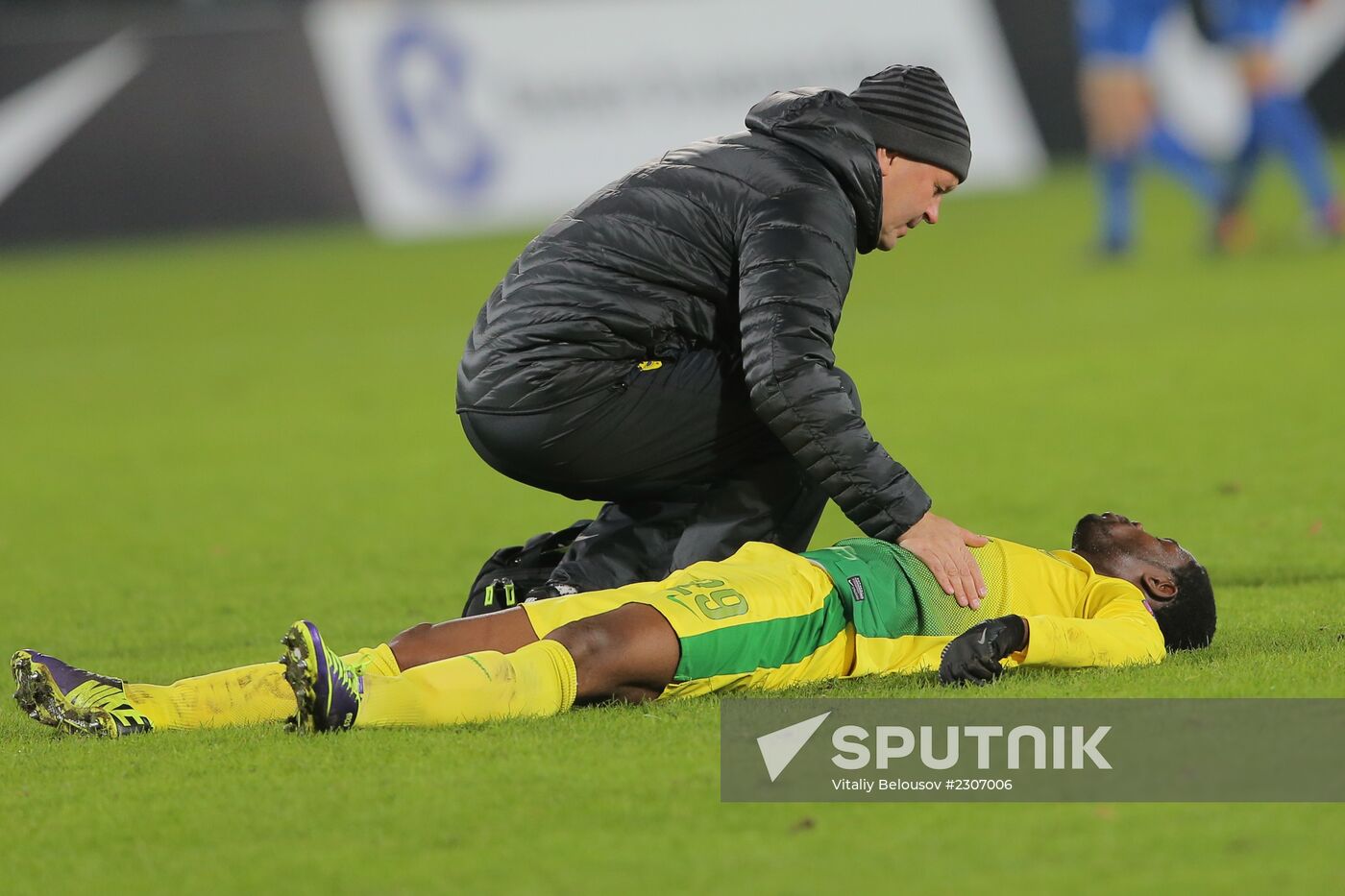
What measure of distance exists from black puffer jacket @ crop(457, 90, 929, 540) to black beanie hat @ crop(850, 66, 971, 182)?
6 cm

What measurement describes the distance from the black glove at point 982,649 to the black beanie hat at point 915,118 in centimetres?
121

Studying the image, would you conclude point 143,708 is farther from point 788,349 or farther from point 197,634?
point 788,349

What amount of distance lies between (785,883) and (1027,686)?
4.19 ft

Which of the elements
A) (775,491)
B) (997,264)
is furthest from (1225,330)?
(775,491)

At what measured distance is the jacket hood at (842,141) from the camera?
4668 millimetres

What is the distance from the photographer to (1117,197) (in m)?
15.3

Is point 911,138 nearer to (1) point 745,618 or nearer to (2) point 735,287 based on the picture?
(2) point 735,287

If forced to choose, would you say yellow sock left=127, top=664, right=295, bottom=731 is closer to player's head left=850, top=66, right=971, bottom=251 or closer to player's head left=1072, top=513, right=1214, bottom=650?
player's head left=850, top=66, right=971, bottom=251

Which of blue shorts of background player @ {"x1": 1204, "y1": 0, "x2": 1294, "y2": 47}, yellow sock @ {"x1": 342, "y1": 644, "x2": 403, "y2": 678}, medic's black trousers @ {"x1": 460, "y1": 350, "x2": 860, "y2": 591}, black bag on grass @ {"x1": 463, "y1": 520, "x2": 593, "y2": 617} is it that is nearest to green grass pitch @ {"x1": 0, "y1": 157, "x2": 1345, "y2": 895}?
yellow sock @ {"x1": 342, "y1": 644, "x2": 403, "y2": 678}

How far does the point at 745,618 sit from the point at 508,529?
9.89 ft

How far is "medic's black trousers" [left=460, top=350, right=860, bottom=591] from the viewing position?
16.3ft

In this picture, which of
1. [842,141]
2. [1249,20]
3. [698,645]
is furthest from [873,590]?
[1249,20]

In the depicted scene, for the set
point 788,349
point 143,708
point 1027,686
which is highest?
point 788,349

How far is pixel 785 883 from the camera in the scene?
3080 mm
